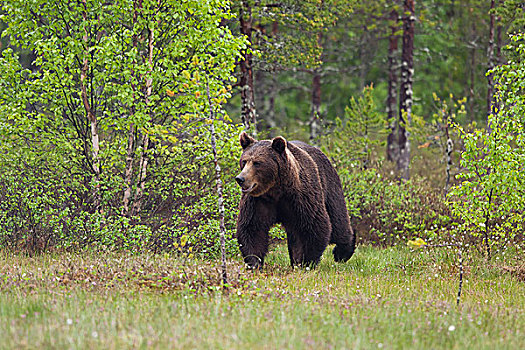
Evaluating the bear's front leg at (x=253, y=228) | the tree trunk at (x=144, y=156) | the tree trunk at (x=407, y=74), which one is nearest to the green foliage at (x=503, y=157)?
the bear's front leg at (x=253, y=228)

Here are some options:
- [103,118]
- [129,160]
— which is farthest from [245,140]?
[103,118]

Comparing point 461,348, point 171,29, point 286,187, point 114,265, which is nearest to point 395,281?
point 286,187

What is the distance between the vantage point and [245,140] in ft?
23.4

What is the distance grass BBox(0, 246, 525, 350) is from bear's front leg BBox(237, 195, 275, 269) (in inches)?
12.5

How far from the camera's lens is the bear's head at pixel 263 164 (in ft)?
22.0

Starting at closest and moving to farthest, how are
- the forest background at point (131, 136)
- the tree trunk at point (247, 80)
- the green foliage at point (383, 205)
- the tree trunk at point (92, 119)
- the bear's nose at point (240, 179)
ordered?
1. the bear's nose at point (240, 179)
2. the forest background at point (131, 136)
3. the tree trunk at point (92, 119)
4. the green foliage at point (383, 205)
5. the tree trunk at point (247, 80)

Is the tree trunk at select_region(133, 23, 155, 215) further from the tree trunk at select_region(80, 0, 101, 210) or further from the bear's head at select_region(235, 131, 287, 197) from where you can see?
the bear's head at select_region(235, 131, 287, 197)

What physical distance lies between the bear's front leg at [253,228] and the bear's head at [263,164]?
30cm

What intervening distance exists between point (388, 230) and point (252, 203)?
449 centimetres

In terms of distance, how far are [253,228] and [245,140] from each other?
43.5 inches

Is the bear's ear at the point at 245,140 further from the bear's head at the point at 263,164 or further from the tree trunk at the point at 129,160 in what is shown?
the tree trunk at the point at 129,160

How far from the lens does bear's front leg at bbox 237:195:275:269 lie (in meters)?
7.13

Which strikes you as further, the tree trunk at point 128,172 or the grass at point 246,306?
the tree trunk at point 128,172

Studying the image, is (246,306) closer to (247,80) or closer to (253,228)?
(253,228)
